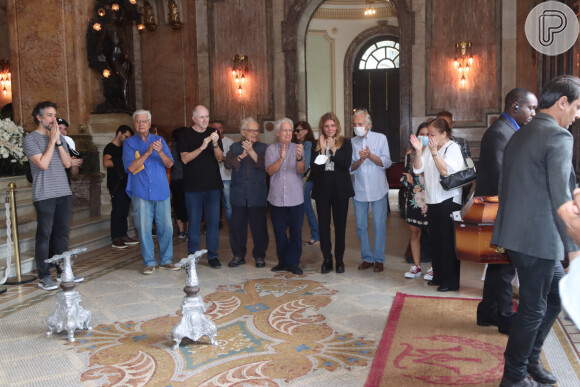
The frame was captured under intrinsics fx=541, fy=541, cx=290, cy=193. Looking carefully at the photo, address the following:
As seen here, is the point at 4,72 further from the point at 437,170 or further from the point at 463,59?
the point at 437,170

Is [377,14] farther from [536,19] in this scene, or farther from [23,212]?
[23,212]

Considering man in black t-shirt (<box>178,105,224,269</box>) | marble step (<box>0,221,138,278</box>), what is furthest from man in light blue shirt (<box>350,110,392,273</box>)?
marble step (<box>0,221,138,278</box>)

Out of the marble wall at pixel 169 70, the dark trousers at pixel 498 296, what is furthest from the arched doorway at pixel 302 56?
the dark trousers at pixel 498 296

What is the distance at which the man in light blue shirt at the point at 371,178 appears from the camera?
5.38 metres

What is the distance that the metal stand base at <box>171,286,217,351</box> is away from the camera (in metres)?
3.44

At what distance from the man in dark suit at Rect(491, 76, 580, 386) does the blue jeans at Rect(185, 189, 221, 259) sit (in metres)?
3.64

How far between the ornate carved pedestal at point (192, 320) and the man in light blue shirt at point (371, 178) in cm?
235

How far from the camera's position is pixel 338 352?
131 inches

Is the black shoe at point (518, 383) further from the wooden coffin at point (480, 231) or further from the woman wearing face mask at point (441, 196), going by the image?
the woman wearing face mask at point (441, 196)

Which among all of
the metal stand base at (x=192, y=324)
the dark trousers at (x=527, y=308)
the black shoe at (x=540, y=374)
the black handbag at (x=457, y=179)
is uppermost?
the black handbag at (x=457, y=179)

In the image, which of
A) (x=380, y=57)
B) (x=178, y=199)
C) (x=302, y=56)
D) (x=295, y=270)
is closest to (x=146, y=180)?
(x=295, y=270)

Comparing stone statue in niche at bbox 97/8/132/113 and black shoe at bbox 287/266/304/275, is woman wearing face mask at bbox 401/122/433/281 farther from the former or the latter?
stone statue in niche at bbox 97/8/132/113

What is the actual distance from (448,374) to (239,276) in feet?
9.19

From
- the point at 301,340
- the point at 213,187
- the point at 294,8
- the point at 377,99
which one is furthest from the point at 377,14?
the point at 301,340
